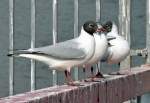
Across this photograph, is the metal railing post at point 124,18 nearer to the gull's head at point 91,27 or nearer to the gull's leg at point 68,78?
the gull's head at point 91,27

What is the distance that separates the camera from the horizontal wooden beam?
2.10m

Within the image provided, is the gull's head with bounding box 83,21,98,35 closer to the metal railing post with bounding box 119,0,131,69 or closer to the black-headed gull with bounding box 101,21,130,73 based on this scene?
the black-headed gull with bounding box 101,21,130,73

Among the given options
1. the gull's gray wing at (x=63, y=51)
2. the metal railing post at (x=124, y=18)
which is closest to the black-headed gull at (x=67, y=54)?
the gull's gray wing at (x=63, y=51)

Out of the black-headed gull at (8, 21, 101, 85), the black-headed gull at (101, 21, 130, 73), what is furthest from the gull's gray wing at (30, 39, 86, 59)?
the black-headed gull at (101, 21, 130, 73)

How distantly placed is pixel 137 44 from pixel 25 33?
2.78ft

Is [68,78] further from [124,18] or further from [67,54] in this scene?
[124,18]

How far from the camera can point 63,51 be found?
284 centimetres

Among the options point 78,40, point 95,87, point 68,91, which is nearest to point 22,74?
point 78,40

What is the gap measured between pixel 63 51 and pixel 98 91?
30 cm

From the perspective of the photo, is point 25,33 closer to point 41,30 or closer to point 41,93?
point 41,30

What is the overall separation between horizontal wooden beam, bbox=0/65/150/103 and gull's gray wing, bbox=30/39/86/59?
177 mm

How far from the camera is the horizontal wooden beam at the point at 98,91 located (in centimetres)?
210

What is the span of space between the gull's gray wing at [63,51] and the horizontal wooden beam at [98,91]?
0.18 m

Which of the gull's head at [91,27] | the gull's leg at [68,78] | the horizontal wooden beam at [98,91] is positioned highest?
the gull's head at [91,27]
